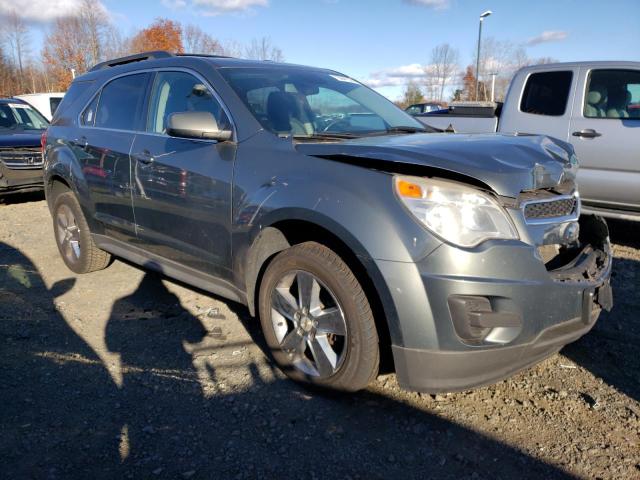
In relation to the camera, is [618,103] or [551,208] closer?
[551,208]

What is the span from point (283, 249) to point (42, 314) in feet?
7.80

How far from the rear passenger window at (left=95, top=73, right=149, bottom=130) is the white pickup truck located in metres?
3.03


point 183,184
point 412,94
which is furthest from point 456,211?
point 412,94

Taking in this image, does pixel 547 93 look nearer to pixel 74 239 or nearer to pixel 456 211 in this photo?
pixel 456 211

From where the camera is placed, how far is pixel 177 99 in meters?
3.77

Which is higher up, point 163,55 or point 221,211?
point 163,55

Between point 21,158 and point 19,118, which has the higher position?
point 19,118

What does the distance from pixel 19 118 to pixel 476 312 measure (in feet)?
35.0

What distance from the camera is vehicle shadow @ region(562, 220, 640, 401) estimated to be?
3104 mm

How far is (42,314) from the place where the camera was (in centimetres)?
420

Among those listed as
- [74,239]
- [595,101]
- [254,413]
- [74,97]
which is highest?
[74,97]

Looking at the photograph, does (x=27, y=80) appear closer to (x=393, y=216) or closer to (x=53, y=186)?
(x=53, y=186)

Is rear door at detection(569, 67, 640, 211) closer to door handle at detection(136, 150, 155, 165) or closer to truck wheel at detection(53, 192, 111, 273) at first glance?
door handle at detection(136, 150, 155, 165)

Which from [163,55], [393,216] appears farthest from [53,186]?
[393,216]
